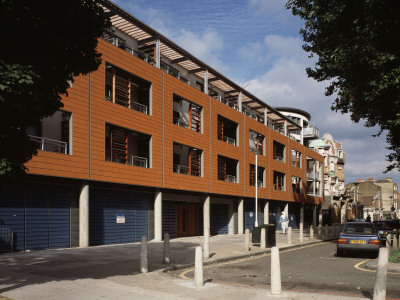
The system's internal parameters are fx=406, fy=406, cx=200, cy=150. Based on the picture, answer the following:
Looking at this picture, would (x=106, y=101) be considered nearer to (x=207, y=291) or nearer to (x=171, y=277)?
(x=171, y=277)

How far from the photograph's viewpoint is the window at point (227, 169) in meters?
33.3

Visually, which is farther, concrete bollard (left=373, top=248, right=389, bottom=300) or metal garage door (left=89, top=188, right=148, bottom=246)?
metal garage door (left=89, top=188, right=148, bottom=246)

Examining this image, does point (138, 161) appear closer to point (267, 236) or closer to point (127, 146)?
point (127, 146)

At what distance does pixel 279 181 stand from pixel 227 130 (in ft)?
37.6

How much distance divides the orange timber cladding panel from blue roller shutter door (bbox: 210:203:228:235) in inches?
67.3

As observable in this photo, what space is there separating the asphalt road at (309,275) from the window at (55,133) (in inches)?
400

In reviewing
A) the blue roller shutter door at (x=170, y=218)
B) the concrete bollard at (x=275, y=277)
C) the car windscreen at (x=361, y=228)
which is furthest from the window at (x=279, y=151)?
the concrete bollard at (x=275, y=277)

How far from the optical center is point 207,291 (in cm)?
882

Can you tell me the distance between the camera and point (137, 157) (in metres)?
24.2

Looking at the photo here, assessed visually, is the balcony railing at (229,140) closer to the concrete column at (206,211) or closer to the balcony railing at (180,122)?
the balcony railing at (180,122)

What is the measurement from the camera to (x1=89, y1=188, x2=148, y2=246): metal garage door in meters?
21.1

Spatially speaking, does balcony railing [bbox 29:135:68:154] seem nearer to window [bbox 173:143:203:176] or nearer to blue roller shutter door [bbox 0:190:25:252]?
blue roller shutter door [bbox 0:190:25:252]

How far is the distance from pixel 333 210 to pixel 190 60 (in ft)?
147

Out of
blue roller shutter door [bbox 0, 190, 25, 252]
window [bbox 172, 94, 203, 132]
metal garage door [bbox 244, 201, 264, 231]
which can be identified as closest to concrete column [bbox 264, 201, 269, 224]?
metal garage door [bbox 244, 201, 264, 231]
